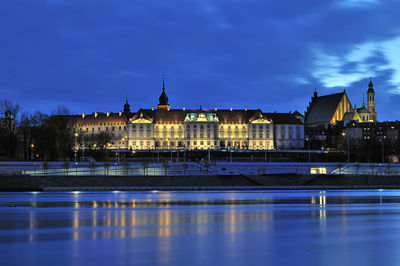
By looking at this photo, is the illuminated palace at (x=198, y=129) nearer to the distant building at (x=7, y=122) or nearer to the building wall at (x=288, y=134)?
the building wall at (x=288, y=134)

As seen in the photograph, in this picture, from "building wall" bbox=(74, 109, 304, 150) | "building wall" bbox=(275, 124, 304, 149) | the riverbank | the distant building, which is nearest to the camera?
the riverbank

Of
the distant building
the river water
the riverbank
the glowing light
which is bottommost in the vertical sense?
the river water

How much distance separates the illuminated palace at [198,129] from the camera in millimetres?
177375

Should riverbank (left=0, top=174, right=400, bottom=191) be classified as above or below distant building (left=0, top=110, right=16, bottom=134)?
below

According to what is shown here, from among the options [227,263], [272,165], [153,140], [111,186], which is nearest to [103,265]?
[227,263]

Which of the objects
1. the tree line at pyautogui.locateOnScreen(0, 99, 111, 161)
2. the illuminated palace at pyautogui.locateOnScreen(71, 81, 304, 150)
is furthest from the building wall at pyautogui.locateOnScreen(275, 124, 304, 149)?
the tree line at pyautogui.locateOnScreen(0, 99, 111, 161)

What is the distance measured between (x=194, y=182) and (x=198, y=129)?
367 feet

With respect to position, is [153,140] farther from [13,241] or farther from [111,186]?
[13,241]

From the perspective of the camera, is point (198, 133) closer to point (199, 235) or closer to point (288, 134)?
point (288, 134)

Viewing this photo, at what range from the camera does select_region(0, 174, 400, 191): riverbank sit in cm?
6347

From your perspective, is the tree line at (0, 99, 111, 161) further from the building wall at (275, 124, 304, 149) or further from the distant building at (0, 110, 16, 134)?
the building wall at (275, 124, 304, 149)

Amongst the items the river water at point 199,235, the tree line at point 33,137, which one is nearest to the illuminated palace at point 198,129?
the tree line at point 33,137

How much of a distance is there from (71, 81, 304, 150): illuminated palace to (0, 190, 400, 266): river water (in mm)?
137903

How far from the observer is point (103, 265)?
18922 millimetres
